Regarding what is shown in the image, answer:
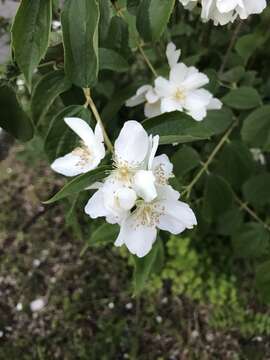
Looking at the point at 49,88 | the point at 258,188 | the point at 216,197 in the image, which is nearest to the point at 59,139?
the point at 49,88

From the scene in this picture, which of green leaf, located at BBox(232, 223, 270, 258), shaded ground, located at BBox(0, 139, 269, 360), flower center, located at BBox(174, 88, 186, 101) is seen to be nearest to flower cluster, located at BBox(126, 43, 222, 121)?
flower center, located at BBox(174, 88, 186, 101)

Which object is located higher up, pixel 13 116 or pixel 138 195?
pixel 138 195

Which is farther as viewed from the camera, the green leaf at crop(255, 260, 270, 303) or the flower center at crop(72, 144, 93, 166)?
the green leaf at crop(255, 260, 270, 303)

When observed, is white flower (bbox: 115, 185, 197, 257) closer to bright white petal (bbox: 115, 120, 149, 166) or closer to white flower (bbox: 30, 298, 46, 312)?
bright white petal (bbox: 115, 120, 149, 166)

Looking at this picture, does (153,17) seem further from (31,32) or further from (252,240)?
(252,240)

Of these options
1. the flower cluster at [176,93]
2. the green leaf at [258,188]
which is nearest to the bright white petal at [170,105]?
the flower cluster at [176,93]

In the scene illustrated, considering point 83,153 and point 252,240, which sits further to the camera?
point 252,240

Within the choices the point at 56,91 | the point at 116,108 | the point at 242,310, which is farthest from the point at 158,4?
the point at 242,310
